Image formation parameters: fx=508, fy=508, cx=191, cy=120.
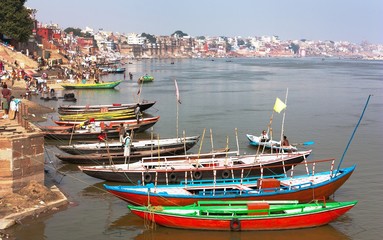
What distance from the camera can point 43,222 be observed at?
1498cm

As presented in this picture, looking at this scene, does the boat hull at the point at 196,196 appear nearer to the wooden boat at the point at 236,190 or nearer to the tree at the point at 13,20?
the wooden boat at the point at 236,190

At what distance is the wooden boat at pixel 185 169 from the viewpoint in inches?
716

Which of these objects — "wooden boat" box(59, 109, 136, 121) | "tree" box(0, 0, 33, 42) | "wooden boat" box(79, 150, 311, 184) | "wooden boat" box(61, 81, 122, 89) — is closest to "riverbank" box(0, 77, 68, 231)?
"wooden boat" box(79, 150, 311, 184)

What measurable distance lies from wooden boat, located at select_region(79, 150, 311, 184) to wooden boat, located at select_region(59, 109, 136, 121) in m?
14.1

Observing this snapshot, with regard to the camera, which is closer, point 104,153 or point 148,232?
point 148,232

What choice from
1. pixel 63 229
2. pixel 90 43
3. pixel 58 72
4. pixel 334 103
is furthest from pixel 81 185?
pixel 90 43

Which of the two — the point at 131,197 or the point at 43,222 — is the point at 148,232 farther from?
the point at 43,222

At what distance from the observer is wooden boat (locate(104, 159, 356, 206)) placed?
15539 mm

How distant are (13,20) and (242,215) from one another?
56.0 meters

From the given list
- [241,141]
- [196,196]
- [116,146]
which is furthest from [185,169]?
[241,141]

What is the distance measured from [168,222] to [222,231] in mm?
1576

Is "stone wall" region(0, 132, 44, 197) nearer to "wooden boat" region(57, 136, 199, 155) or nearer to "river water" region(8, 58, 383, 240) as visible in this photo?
"river water" region(8, 58, 383, 240)

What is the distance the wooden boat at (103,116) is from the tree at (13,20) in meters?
33.9

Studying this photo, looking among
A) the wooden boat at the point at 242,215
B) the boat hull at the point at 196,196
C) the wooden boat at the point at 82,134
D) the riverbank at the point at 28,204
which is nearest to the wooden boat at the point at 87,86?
the wooden boat at the point at 82,134
